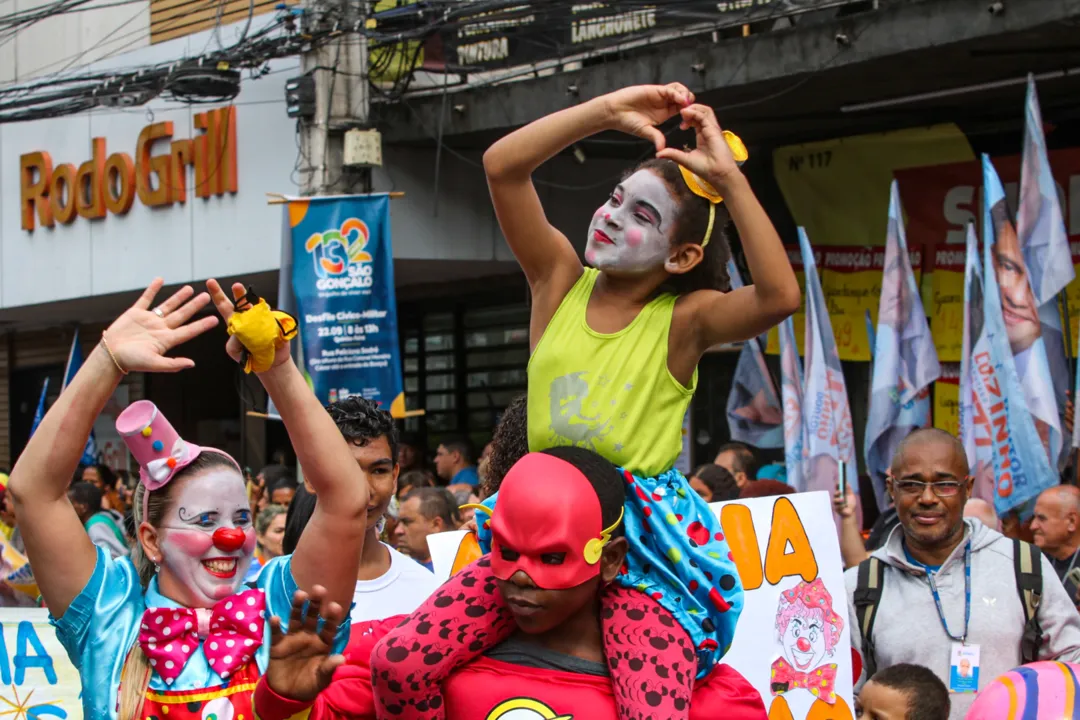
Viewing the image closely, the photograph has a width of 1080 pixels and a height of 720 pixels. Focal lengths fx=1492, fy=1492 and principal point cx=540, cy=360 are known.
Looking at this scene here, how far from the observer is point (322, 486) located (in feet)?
10.6

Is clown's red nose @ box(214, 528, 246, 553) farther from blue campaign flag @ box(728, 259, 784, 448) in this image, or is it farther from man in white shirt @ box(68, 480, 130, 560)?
blue campaign flag @ box(728, 259, 784, 448)

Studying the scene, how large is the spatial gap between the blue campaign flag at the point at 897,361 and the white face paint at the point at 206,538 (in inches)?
243

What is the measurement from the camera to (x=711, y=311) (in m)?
3.42

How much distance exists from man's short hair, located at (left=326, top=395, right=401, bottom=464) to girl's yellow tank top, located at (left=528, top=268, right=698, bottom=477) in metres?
1.10

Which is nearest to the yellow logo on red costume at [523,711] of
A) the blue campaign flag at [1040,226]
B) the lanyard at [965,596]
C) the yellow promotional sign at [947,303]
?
the lanyard at [965,596]

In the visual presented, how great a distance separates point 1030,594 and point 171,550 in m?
2.95

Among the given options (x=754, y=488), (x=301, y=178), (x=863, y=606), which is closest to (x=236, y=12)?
(x=301, y=178)

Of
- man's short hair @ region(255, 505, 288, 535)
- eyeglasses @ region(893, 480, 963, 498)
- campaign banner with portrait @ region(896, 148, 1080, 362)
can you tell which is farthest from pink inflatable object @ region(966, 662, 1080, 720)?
campaign banner with portrait @ region(896, 148, 1080, 362)

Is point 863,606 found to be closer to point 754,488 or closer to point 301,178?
point 754,488

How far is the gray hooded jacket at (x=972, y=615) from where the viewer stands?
4.88 m

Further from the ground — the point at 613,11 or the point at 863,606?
the point at 613,11

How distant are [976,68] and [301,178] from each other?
20.2 feet

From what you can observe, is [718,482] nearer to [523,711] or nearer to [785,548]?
[785,548]

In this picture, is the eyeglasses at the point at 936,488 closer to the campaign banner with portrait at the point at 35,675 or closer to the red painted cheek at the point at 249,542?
the red painted cheek at the point at 249,542
